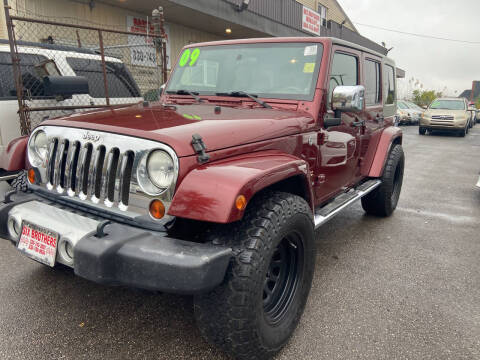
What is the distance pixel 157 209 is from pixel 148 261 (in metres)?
0.31

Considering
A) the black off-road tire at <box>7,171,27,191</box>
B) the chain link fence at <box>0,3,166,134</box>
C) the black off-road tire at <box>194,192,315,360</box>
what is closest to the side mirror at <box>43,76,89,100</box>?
the chain link fence at <box>0,3,166,134</box>

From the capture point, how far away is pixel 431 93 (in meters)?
42.3

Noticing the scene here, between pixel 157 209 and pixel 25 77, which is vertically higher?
pixel 25 77

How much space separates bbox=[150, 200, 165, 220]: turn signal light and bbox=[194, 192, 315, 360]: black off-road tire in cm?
28

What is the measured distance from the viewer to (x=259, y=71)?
301cm

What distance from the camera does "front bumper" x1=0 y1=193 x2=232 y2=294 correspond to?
1.58m

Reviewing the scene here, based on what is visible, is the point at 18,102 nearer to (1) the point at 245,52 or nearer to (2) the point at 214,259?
(1) the point at 245,52

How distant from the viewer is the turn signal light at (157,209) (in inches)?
71.3

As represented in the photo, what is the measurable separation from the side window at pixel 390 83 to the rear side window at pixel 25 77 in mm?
4276

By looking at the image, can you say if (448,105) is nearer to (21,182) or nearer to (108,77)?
(108,77)

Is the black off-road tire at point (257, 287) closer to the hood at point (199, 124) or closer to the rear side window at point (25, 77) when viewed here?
the hood at point (199, 124)

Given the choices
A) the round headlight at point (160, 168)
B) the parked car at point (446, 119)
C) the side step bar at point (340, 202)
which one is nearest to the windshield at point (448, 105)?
the parked car at point (446, 119)

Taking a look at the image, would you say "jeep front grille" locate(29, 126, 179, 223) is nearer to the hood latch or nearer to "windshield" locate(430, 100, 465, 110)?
the hood latch

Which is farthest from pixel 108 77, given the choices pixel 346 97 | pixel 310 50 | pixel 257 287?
pixel 257 287
